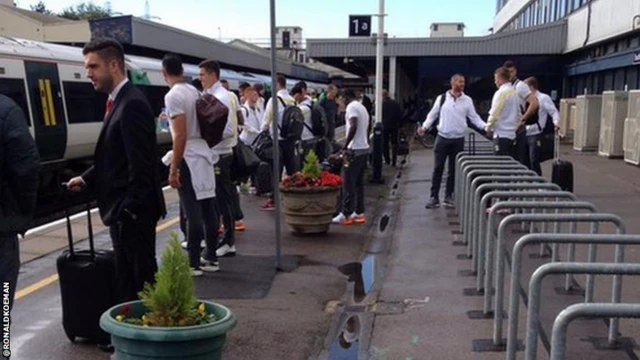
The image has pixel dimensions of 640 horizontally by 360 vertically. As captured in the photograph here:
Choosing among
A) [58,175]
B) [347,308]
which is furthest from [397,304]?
[58,175]

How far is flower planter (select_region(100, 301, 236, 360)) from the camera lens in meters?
3.33

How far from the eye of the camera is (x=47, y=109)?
42.2 feet

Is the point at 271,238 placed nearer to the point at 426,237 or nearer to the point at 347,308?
the point at 426,237

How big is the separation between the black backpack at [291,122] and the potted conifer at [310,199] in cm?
142

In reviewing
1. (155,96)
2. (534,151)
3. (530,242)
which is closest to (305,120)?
(534,151)

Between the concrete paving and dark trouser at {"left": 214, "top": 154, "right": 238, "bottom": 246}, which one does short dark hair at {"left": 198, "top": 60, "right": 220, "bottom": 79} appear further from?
the concrete paving

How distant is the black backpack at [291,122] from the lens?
9617 millimetres

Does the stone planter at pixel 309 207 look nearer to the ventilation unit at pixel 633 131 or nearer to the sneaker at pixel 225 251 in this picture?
the sneaker at pixel 225 251

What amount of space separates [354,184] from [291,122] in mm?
1445

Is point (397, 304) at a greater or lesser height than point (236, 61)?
lesser

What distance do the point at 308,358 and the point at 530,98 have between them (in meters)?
6.17

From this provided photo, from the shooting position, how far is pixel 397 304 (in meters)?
5.61

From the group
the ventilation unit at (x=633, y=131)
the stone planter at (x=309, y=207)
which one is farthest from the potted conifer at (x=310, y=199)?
the ventilation unit at (x=633, y=131)

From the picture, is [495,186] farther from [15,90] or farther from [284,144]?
[15,90]
